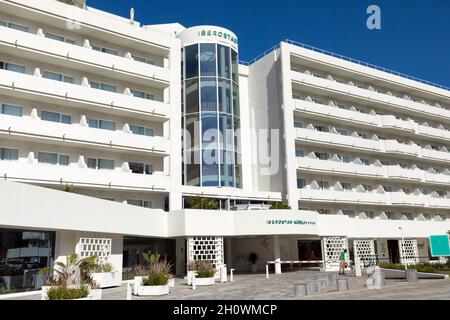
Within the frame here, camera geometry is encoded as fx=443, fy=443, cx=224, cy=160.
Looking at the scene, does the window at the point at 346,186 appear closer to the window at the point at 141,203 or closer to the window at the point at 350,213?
the window at the point at 350,213

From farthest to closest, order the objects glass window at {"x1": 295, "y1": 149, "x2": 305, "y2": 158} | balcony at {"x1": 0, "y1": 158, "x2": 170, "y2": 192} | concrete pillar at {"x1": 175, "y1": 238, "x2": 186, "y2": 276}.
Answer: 1. glass window at {"x1": 295, "y1": 149, "x2": 305, "y2": 158}
2. concrete pillar at {"x1": 175, "y1": 238, "x2": 186, "y2": 276}
3. balcony at {"x1": 0, "y1": 158, "x2": 170, "y2": 192}

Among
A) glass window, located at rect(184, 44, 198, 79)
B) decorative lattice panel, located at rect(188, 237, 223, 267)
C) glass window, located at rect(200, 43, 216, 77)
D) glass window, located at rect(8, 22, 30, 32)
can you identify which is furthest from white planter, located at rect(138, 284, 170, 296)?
glass window, located at rect(200, 43, 216, 77)

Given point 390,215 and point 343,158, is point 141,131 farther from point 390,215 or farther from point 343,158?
point 390,215

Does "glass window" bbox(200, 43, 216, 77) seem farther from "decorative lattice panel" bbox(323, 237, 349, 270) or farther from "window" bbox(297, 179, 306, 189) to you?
"decorative lattice panel" bbox(323, 237, 349, 270)

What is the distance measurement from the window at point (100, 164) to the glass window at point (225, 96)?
39.9ft

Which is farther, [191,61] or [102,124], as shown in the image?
[191,61]

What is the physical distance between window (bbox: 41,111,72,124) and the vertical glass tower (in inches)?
443

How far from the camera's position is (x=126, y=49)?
136 ft

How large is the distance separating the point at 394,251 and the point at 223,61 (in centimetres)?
3170

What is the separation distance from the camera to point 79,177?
34531 millimetres

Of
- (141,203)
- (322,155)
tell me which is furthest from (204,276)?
(322,155)

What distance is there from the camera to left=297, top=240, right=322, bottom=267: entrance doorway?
48156mm
